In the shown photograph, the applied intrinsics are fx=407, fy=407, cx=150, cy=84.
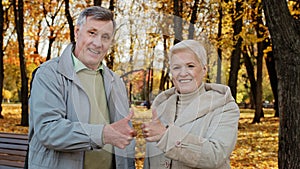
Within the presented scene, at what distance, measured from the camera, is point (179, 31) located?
5.54 ft

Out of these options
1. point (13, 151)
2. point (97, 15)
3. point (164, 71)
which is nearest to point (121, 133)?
point (164, 71)

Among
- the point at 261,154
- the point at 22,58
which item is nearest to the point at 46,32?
the point at 22,58

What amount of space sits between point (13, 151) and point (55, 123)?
13.4 feet

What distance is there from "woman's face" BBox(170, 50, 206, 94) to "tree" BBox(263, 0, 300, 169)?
3.48m

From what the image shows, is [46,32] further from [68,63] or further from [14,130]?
[68,63]

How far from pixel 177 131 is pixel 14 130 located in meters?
13.1

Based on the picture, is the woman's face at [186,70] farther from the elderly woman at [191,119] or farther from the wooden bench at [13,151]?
the wooden bench at [13,151]

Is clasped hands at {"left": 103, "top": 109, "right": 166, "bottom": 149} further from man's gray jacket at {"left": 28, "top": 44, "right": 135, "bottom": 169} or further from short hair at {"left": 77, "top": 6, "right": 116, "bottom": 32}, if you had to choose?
short hair at {"left": 77, "top": 6, "right": 116, "bottom": 32}

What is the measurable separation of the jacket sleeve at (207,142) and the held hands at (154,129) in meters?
0.03

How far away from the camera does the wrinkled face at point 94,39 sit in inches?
71.1

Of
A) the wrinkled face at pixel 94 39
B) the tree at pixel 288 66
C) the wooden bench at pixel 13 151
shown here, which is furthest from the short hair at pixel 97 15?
the wooden bench at pixel 13 151

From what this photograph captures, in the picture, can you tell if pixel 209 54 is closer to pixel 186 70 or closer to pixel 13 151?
pixel 186 70

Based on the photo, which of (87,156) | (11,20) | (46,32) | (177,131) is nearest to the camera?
(177,131)

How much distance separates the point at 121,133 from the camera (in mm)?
1715
